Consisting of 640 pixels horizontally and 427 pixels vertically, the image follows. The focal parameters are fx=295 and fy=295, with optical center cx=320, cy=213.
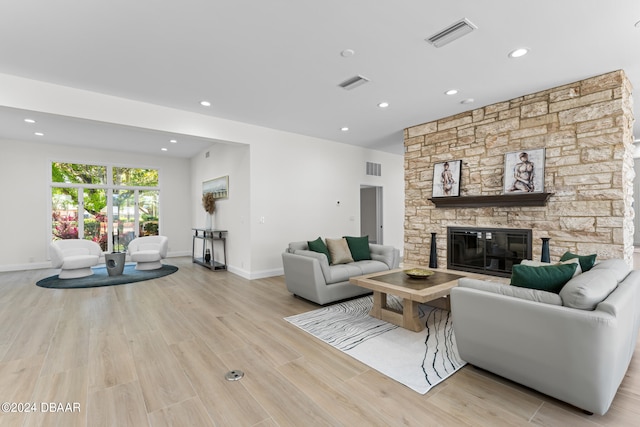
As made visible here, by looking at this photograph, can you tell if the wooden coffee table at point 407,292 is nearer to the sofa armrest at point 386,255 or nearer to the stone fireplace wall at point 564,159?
the sofa armrest at point 386,255

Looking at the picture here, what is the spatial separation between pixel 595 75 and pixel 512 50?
1.55 meters

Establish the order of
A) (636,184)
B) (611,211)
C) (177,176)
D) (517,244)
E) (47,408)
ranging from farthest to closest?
(177,176) < (636,184) < (517,244) < (611,211) < (47,408)

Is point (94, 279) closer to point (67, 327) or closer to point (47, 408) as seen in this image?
point (67, 327)

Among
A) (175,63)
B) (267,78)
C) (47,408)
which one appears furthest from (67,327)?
(267,78)

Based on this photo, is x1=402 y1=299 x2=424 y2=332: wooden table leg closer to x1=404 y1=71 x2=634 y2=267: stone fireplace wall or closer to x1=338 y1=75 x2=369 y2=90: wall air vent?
x1=404 y1=71 x2=634 y2=267: stone fireplace wall

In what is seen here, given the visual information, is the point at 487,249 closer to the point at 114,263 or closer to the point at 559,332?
the point at 559,332

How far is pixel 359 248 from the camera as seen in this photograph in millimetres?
4793

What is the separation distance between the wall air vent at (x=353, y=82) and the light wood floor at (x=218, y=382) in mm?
2984

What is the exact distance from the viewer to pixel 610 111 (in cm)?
363

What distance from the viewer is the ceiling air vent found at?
2641 mm

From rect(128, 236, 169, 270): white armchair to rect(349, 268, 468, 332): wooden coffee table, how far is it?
501 centimetres

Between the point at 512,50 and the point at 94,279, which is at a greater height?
the point at 512,50

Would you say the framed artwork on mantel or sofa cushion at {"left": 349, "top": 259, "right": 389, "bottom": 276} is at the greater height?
the framed artwork on mantel

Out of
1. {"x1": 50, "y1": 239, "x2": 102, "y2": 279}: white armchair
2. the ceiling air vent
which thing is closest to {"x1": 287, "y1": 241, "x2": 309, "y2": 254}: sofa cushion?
the ceiling air vent
